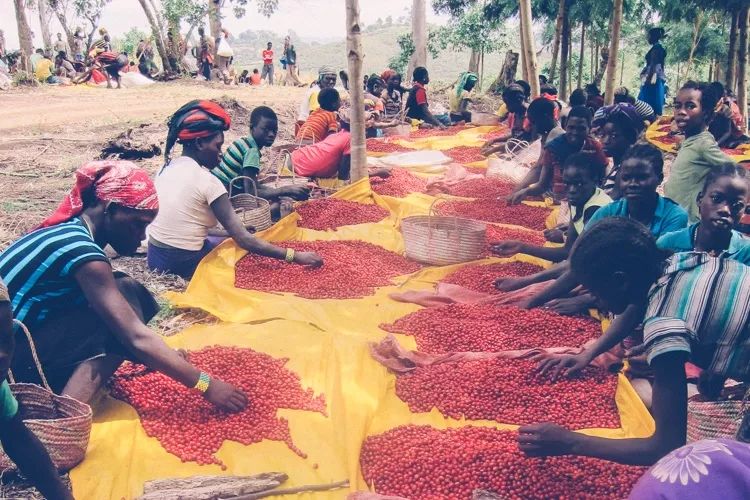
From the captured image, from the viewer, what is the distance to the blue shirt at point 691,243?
2.44 metres

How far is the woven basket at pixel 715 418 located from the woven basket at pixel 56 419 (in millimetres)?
2042

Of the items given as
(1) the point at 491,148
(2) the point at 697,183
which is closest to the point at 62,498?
(2) the point at 697,183

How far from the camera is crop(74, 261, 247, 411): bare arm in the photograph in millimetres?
2207

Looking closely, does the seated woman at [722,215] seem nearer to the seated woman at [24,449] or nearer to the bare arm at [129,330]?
the bare arm at [129,330]

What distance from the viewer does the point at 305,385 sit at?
9.00ft

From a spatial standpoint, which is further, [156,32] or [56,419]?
[156,32]

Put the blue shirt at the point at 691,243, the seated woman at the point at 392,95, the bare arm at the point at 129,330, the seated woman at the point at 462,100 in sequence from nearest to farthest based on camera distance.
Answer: the bare arm at the point at 129,330 < the blue shirt at the point at 691,243 < the seated woman at the point at 462,100 < the seated woman at the point at 392,95

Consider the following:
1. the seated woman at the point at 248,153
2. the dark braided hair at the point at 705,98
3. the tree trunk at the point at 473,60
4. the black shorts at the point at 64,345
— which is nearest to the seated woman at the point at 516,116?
the dark braided hair at the point at 705,98

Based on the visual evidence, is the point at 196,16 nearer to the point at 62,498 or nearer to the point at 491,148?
the point at 491,148

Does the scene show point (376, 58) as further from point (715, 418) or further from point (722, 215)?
point (715, 418)

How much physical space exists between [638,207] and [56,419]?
2.66 meters

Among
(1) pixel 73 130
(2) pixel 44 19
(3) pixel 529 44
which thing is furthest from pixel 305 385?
(2) pixel 44 19

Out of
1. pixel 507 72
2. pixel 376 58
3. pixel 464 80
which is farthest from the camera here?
pixel 376 58

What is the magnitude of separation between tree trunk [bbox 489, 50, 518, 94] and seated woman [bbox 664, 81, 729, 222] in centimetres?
1110
